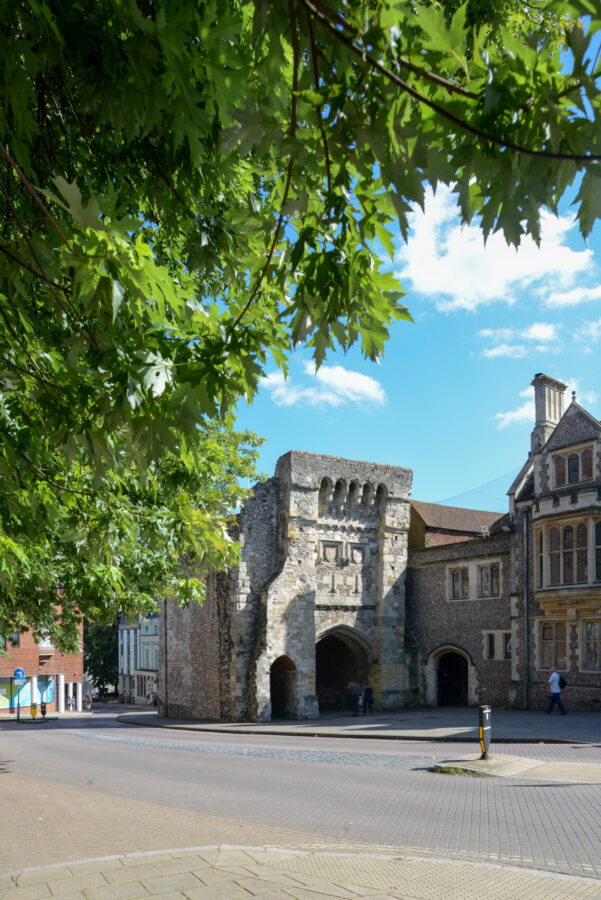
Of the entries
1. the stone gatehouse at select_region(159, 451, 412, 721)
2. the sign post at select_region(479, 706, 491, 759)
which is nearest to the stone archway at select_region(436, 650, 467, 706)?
the stone gatehouse at select_region(159, 451, 412, 721)

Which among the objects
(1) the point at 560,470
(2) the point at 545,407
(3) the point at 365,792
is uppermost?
(2) the point at 545,407

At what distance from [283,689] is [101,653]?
32.5m

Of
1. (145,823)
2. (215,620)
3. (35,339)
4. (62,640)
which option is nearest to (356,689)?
(215,620)

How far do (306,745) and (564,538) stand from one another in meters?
11.6

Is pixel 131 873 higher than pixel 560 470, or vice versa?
pixel 560 470

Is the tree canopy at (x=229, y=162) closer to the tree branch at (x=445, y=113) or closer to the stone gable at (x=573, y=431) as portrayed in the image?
the tree branch at (x=445, y=113)

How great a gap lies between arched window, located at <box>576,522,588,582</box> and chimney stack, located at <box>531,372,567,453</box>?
12.9ft

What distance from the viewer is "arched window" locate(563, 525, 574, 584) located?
2637 centimetres

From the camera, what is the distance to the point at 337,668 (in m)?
36.1

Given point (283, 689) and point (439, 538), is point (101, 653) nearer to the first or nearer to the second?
point (283, 689)

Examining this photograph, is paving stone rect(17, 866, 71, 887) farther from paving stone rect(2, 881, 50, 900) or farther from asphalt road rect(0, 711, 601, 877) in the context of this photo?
asphalt road rect(0, 711, 601, 877)

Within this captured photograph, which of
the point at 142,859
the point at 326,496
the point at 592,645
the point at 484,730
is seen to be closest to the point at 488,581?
the point at 592,645

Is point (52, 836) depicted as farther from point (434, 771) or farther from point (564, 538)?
point (564, 538)

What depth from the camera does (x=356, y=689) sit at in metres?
32.1
